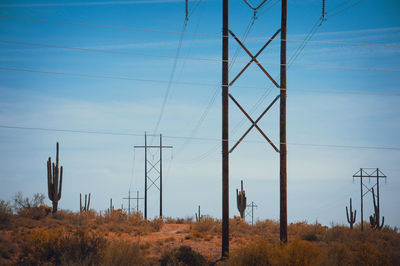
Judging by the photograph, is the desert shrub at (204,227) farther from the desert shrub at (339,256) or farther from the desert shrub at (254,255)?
the desert shrub at (254,255)

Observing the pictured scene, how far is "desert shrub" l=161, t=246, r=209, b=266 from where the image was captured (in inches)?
823

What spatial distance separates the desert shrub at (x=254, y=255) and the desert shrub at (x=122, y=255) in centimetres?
436

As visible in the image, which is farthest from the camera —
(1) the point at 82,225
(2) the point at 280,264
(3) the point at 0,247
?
(1) the point at 82,225

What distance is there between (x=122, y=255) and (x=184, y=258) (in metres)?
3.49

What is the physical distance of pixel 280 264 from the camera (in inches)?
665

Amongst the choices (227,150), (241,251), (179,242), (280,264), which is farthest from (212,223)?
(280,264)

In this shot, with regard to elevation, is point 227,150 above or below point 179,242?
above

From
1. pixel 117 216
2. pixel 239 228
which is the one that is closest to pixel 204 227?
pixel 239 228

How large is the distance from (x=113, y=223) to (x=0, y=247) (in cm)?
1398

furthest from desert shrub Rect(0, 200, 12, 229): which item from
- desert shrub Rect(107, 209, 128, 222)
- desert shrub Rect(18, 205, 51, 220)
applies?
desert shrub Rect(107, 209, 128, 222)

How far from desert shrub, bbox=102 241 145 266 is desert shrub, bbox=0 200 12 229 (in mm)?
14424

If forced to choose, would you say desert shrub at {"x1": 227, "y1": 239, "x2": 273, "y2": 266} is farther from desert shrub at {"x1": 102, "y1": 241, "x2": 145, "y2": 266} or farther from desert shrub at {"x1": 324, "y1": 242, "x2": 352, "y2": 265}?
desert shrub at {"x1": 102, "y1": 241, "x2": 145, "y2": 266}

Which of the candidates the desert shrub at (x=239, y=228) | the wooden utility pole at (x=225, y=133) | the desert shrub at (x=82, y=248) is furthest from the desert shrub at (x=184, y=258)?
the desert shrub at (x=239, y=228)

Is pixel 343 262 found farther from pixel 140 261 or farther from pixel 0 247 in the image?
pixel 0 247
